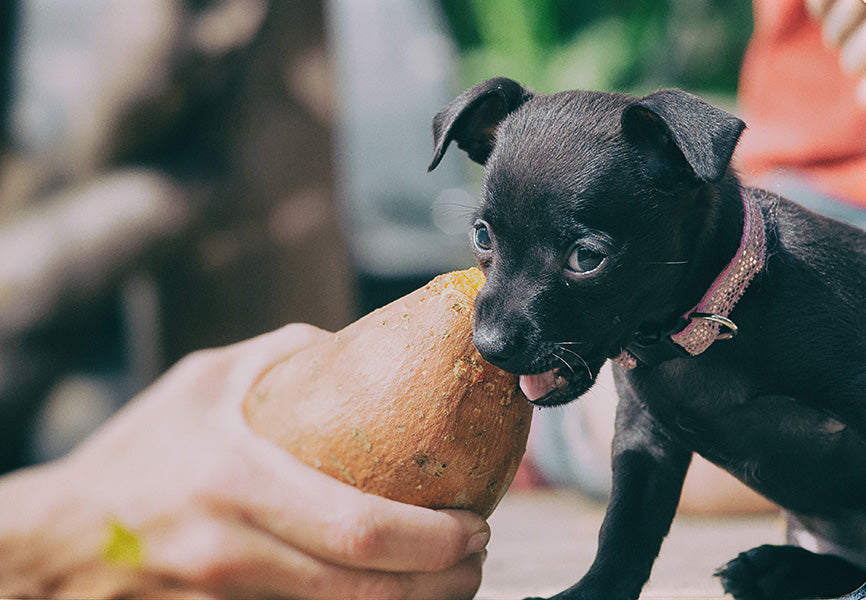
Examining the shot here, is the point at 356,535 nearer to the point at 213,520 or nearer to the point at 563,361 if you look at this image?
the point at 213,520

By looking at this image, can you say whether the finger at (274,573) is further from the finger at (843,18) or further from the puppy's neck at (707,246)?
the finger at (843,18)

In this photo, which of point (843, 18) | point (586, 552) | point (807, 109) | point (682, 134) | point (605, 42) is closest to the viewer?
point (682, 134)

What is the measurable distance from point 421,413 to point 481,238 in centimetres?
23

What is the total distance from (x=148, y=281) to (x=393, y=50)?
269cm

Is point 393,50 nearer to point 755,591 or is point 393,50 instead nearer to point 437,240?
point 437,240

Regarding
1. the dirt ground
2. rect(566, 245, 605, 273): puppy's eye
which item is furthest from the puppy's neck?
the dirt ground

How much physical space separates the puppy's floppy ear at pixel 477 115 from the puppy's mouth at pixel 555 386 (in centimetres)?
30

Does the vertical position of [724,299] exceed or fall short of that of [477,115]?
it falls short

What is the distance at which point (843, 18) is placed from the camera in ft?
4.77

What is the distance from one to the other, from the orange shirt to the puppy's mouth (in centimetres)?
88

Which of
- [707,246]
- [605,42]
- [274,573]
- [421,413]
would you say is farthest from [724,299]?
[605,42]

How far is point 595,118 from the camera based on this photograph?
103 cm

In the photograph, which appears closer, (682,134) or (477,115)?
(682,134)

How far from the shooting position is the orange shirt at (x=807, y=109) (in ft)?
5.68
